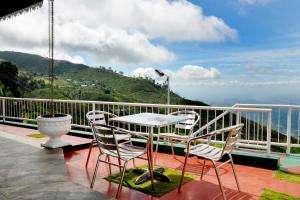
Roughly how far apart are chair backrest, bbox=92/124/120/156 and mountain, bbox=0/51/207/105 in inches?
369

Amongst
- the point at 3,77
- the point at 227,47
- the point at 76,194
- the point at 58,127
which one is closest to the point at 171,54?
the point at 227,47

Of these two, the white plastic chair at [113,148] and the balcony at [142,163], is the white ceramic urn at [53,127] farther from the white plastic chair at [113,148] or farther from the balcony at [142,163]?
the white plastic chair at [113,148]

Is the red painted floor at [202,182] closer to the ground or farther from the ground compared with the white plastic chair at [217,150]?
closer to the ground

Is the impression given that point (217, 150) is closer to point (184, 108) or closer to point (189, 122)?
point (189, 122)

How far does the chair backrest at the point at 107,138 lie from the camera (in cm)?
334

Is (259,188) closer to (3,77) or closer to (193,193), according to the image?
(193,193)

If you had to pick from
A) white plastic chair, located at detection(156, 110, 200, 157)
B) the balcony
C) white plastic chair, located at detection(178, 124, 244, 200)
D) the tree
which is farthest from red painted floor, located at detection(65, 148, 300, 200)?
the tree

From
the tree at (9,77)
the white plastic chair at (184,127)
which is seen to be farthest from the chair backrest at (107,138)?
the tree at (9,77)

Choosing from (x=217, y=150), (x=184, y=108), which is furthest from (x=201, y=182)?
(x=184, y=108)

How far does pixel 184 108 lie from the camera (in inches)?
214

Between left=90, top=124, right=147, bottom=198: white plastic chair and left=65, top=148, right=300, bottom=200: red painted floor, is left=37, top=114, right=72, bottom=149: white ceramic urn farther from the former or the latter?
left=90, top=124, right=147, bottom=198: white plastic chair

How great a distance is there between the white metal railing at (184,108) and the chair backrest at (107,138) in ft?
7.21

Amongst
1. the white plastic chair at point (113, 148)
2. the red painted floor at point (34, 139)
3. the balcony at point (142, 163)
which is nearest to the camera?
the balcony at point (142, 163)

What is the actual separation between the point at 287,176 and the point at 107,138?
2.88m
